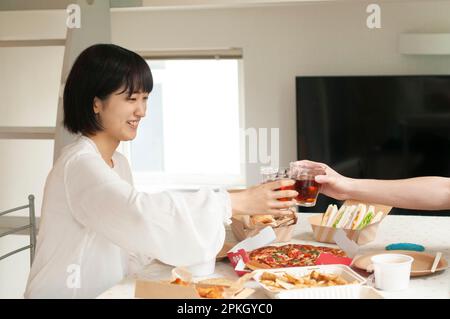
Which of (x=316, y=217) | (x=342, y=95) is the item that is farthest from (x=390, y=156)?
(x=316, y=217)

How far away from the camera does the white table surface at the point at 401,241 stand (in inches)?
76.1

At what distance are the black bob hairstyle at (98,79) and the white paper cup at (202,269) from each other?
1.77 feet

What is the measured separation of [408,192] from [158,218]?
0.95 metres

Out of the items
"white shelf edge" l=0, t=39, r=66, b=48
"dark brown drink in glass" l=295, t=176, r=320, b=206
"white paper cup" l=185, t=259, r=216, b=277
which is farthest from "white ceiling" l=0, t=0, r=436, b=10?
"white paper cup" l=185, t=259, r=216, b=277

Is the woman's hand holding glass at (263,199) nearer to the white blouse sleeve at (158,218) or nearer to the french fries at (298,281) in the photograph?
the white blouse sleeve at (158,218)

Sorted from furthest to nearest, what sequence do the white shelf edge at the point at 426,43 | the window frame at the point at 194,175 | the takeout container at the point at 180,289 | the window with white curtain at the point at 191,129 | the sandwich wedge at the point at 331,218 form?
the window with white curtain at the point at 191,129 → the window frame at the point at 194,175 → the white shelf edge at the point at 426,43 → the sandwich wedge at the point at 331,218 → the takeout container at the point at 180,289

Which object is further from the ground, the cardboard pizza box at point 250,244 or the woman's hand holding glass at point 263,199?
the woman's hand holding glass at point 263,199

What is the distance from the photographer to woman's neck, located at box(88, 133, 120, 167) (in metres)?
2.28

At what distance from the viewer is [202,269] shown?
6.86ft

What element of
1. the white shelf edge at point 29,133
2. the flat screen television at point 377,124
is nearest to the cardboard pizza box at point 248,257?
the white shelf edge at point 29,133
